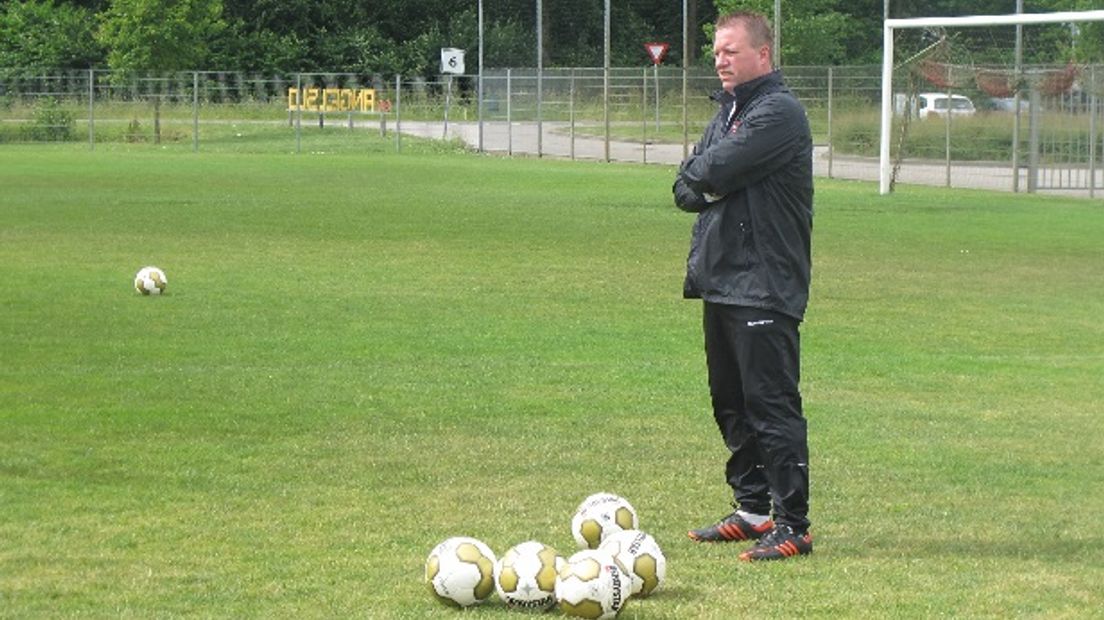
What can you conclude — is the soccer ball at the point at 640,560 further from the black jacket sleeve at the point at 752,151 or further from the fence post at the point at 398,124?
the fence post at the point at 398,124

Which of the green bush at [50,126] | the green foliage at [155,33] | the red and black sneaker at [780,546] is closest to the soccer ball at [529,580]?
the red and black sneaker at [780,546]

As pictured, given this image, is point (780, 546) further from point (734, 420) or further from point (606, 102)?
point (606, 102)

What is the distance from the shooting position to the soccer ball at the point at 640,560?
691cm

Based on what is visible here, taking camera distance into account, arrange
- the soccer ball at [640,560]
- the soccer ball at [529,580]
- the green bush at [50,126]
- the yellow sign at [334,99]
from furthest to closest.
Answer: the yellow sign at [334,99] < the green bush at [50,126] < the soccer ball at [640,560] < the soccer ball at [529,580]

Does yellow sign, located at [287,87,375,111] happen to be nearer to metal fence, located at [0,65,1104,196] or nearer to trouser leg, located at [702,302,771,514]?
metal fence, located at [0,65,1104,196]

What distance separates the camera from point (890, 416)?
37.9ft

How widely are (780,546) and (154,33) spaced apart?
56802 millimetres

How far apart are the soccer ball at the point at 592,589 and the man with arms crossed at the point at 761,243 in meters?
1.15

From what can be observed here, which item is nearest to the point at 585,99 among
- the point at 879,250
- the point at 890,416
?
the point at 879,250

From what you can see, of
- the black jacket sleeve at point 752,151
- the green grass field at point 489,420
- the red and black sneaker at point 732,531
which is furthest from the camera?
the red and black sneaker at point 732,531

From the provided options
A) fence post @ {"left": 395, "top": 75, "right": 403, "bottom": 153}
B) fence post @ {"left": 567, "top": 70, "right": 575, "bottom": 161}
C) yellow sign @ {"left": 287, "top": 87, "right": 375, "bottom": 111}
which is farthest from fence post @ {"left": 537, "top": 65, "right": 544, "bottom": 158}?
yellow sign @ {"left": 287, "top": 87, "right": 375, "bottom": 111}

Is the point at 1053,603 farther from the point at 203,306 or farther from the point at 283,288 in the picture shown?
the point at 283,288

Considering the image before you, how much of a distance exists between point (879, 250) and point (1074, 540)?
51.1ft

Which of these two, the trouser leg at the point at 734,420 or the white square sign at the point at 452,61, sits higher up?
the white square sign at the point at 452,61
